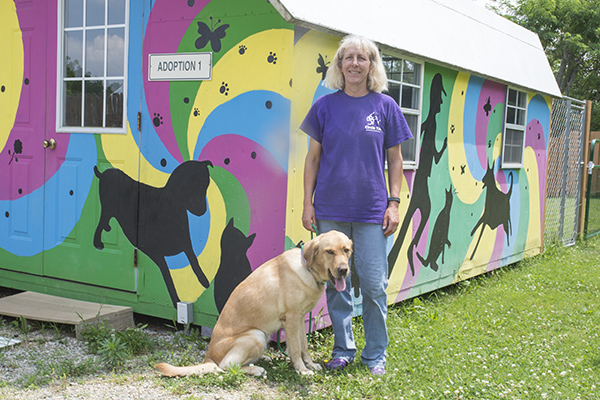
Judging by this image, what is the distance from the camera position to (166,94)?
208 inches

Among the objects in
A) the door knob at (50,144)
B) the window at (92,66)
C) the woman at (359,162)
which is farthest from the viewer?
the door knob at (50,144)

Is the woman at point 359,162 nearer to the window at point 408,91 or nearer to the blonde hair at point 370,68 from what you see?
the blonde hair at point 370,68

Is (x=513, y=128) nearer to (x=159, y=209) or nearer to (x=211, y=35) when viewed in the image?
(x=211, y=35)

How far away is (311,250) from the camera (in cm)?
416

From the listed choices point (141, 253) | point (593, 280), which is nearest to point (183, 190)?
point (141, 253)

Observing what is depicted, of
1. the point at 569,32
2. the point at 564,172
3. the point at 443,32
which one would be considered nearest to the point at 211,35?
the point at 443,32

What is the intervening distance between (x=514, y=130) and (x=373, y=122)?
4.96 m

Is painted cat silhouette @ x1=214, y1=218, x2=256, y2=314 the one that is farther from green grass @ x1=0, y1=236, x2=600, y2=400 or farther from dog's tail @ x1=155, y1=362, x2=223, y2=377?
dog's tail @ x1=155, y1=362, x2=223, y2=377

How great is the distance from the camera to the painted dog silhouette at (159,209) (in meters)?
5.25

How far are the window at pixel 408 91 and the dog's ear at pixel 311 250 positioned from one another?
7.40 ft

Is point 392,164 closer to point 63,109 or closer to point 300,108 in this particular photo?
point 300,108

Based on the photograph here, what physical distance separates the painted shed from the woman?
0.45 metres

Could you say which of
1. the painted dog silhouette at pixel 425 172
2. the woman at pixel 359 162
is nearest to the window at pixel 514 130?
the painted dog silhouette at pixel 425 172

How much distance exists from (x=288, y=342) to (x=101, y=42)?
323 cm
